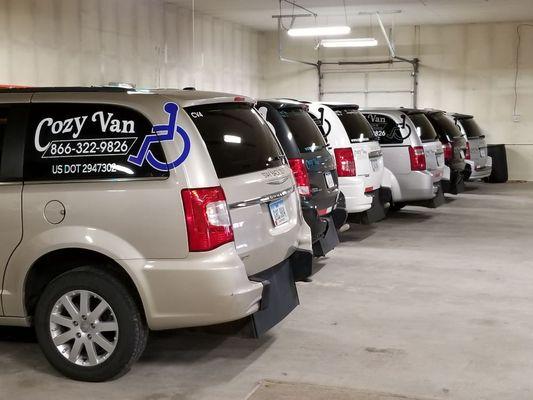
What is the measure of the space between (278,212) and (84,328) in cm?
142

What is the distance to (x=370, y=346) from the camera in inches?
197

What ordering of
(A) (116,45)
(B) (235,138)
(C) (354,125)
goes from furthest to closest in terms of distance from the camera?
(A) (116,45)
(C) (354,125)
(B) (235,138)

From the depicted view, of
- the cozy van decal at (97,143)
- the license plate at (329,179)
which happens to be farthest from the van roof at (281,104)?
the cozy van decal at (97,143)

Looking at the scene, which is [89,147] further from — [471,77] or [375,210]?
[471,77]

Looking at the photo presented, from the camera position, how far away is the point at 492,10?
16.6 metres

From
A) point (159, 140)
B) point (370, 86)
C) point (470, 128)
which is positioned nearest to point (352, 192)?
point (159, 140)

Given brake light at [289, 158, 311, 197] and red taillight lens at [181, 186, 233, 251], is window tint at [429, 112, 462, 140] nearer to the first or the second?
brake light at [289, 158, 311, 197]

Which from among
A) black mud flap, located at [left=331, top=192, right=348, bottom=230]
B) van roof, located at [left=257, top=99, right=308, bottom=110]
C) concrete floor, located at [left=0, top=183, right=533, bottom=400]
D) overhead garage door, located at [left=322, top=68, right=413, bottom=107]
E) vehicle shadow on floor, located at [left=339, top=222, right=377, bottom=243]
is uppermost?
overhead garage door, located at [left=322, top=68, right=413, bottom=107]

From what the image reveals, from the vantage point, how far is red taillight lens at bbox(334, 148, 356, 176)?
8.28 m

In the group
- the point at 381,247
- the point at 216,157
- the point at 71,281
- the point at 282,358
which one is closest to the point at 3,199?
the point at 71,281

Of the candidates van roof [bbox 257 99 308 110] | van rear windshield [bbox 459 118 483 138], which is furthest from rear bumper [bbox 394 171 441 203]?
van rear windshield [bbox 459 118 483 138]

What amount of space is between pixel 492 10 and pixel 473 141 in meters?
3.77

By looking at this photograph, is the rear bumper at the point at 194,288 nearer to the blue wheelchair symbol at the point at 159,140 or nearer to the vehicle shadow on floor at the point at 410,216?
the blue wheelchair symbol at the point at 159,140

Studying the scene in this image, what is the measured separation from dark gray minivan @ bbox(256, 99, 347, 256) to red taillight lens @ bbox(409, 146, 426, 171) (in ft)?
10.6
